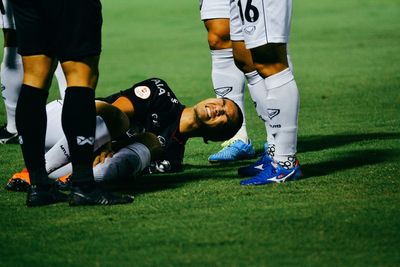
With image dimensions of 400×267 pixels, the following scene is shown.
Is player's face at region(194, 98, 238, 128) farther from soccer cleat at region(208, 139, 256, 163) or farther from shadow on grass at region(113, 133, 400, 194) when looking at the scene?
soccer cleat at region(208, 139, 256, 163)

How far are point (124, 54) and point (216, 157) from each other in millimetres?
7489

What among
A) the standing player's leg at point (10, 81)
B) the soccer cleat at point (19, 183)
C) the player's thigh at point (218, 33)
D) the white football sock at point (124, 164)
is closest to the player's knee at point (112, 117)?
the white football sock at point (124, 164)

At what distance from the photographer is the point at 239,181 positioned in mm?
6168

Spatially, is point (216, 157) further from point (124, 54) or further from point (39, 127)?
point (124, 54)

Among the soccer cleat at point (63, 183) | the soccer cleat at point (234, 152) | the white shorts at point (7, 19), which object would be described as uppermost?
the white shorts at point (7, 19)

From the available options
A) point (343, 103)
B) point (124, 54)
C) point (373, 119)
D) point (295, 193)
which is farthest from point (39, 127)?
point (124, 54)

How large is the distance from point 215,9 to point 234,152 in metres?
0.92

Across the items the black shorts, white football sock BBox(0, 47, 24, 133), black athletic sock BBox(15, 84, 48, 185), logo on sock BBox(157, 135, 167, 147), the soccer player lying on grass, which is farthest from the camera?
white football sock BBox(0, 47, 24, 133)

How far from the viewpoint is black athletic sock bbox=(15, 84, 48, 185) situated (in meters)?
5.39

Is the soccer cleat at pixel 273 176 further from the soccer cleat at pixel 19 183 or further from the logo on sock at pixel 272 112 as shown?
the soccer cleat at pixel 19 183

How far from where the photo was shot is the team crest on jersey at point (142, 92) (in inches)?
268

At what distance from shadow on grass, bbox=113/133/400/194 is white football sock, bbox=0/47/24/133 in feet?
6.07

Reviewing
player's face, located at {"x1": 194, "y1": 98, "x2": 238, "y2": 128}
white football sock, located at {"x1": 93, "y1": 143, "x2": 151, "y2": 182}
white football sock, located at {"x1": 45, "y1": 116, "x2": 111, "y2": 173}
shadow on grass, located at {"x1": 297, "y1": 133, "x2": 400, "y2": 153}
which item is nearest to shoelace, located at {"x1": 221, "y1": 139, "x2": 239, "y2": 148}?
shadow on grass, located at {"x1": 297, "y1": 133, "x2": 400, "y2": 153}

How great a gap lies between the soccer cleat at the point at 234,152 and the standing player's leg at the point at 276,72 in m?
1.06
